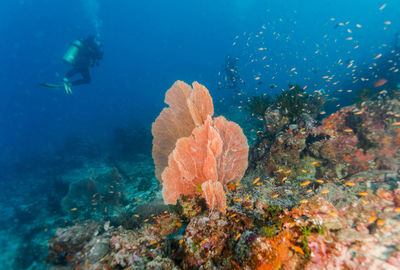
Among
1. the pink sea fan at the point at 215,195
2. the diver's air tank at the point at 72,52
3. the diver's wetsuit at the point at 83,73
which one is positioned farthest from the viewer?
the diver's wetsuit at the point at 83,73

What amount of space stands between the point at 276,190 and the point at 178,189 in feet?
7.87

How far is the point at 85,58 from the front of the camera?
14.7 meters

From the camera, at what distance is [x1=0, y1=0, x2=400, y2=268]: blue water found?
7594 cm

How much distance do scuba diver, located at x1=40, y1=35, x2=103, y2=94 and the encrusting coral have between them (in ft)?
45.2

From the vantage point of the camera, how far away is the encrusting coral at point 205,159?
394 cm

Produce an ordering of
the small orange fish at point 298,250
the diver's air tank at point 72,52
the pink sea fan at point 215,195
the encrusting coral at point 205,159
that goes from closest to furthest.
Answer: the small orange fish at point 298,250
the pink sea fan at point 215,195
the encrusting coral at point 205,159
the diver's air tank at point 72,52

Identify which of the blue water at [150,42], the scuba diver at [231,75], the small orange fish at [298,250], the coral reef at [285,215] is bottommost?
the small orange fish at [298,250]

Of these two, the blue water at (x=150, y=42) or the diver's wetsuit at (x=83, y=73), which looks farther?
the blue water at (x=150, y=42)

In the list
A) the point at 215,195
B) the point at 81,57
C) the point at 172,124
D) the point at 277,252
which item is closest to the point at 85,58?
the point at 81,57

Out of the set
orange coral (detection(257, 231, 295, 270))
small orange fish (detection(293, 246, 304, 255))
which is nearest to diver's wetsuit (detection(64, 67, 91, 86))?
orange coral (detection(257, 231, 295, 270))

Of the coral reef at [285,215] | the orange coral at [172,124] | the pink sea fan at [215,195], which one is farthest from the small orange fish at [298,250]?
the orange coral at [172,124]

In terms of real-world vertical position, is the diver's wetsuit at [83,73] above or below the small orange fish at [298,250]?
above

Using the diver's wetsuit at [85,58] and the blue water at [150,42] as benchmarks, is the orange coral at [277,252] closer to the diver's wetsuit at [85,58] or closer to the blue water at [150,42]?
the diver's wetsuit at [85,58]

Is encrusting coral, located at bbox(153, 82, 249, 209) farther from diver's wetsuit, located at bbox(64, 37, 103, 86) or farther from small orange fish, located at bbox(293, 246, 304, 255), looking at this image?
diver's wetsuit, located at bbox(64, 37, 103, 86)
